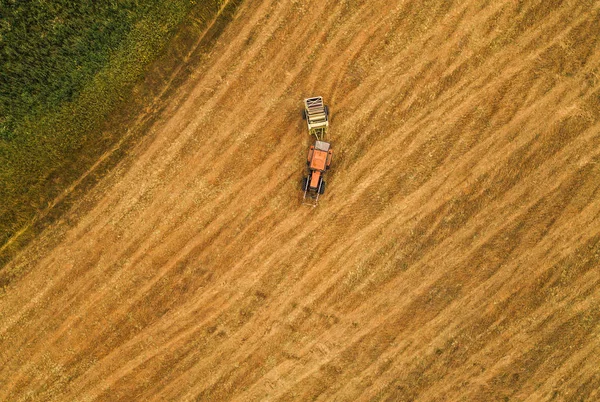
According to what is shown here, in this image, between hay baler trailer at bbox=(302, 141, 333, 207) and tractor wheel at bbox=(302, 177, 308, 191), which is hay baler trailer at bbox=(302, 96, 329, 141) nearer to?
hay baler trailer at bbox=(302, 141, 333, 207)

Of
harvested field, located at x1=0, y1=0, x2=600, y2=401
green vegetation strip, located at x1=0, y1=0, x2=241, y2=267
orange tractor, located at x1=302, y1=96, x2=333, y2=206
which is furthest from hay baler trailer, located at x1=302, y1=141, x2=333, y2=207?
green vegetation strip, located at x1=0, y1=0, x2=241, y2=267

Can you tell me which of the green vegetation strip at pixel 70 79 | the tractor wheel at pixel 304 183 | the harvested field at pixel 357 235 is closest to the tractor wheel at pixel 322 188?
the harvested field at pixel 357 235

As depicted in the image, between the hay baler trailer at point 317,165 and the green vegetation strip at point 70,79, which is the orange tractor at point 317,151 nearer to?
the hay baler trailer at point 317,165

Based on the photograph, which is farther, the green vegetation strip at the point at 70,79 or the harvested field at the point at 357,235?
the harvested field at the point at 357,235

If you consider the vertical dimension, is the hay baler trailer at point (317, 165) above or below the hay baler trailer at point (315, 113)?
below

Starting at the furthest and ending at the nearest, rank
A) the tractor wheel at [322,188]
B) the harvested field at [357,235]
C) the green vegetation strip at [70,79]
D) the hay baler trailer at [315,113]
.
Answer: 1. the harvested field at [357,235]
2. the tractor wheel at [322,188]
3. the hay baler trailer at [315,113]
4. the green vegetation strip at [70,79]

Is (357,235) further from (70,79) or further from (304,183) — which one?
(70,79)

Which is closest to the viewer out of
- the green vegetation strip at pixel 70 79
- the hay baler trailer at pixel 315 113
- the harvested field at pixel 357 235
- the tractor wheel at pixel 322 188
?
the green vegetation strip at pixel 70 79
